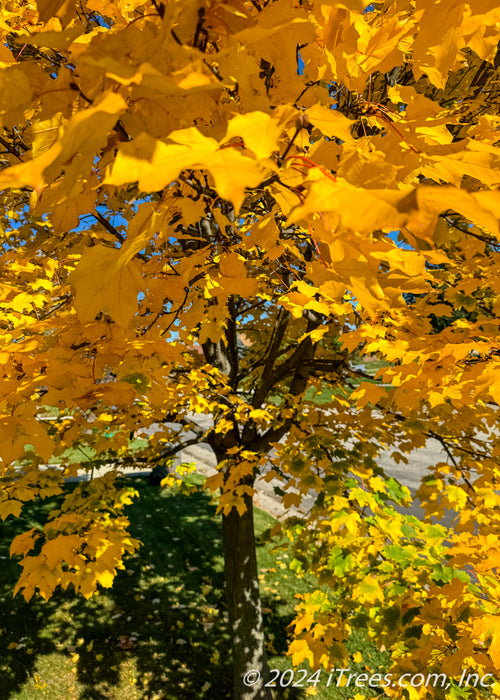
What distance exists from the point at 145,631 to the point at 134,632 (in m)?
0.14

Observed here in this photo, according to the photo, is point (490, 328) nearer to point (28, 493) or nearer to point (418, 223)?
point (418, 223)

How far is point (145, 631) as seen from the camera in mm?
4812

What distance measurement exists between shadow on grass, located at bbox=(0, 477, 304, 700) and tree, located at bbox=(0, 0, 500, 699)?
2.48m

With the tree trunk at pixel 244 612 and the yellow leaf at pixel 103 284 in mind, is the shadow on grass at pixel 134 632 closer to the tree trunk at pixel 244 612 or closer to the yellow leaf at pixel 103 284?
the tree trunk at pixel 244 612

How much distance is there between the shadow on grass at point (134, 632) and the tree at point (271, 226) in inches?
97.7

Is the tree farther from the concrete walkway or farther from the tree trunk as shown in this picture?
the concrete walkway

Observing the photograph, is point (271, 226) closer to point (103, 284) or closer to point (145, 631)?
point (103, 284)

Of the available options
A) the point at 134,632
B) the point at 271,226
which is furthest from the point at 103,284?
the point at 134,632

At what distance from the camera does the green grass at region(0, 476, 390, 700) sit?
405 cm

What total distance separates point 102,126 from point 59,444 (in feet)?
10.4

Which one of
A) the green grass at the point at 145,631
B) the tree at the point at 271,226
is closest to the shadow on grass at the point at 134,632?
the green grass at the point at 145,631

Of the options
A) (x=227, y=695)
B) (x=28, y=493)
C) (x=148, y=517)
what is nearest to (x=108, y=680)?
(x=227, y=695)

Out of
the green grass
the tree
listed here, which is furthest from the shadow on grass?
the tree

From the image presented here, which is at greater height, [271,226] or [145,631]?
[271,226]
